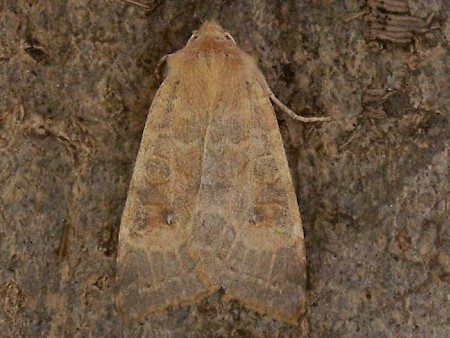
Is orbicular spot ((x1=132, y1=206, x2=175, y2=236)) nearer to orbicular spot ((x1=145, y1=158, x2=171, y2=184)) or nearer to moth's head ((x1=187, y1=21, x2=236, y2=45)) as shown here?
orbicular spot ((x1=145, y1=158, x2=171, y2=184))

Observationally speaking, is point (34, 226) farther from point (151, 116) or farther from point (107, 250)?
point (151, 116)

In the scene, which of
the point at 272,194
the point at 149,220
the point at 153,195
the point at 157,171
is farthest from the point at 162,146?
the point at 272,194

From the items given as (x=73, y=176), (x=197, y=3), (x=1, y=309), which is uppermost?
(x=197, y=3)

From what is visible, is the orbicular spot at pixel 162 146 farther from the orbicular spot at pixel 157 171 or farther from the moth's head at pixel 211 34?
the moth's head at pixel 211 34

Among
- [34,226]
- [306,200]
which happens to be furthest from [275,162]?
[34,226]

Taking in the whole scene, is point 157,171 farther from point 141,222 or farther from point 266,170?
point 266,170

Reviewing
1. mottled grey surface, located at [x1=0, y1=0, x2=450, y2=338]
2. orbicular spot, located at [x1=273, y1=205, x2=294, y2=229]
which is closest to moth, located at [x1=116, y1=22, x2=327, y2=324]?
orbicular spot, located at [x1=273, y1=205, x2=294, y2=229]

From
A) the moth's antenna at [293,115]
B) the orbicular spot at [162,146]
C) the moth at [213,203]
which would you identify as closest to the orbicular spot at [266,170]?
the moth at [213,203]
